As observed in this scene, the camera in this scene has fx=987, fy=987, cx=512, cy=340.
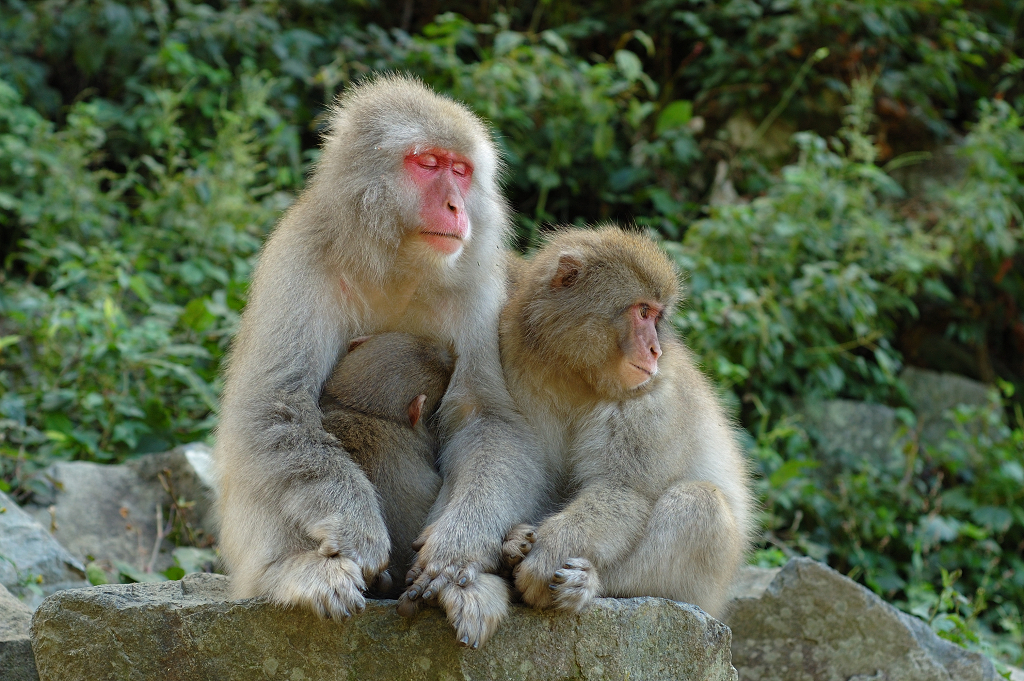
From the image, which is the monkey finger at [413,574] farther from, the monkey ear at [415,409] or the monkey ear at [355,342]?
the monkey ear at [355,342]

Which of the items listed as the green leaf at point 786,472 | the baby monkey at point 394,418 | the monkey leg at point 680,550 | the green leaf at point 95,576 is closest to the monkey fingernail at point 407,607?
the baby monkey at point 394,418

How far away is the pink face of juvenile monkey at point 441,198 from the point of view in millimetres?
3559

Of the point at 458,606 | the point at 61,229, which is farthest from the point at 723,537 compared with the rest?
the point at 61,229

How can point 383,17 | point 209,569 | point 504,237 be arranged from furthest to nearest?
point 383,17, point 209,569, point 504,237

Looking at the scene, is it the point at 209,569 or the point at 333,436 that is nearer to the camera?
the point at 333,436

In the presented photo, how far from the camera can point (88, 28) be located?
27.0ft

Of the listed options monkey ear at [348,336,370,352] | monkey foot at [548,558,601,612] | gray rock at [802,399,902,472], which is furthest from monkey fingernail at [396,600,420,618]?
gray rock at [802,399,902,472]

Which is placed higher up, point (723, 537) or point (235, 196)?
point (723, 537)

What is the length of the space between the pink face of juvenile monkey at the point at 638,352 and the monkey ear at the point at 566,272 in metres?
0.25

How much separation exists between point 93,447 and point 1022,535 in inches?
236

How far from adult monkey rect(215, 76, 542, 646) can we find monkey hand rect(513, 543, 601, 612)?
0.09 metres

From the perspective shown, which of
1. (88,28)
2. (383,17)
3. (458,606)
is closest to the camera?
(458,606)

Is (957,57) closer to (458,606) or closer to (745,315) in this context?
(745,315)

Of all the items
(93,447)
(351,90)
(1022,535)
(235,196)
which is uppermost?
(351,90)
